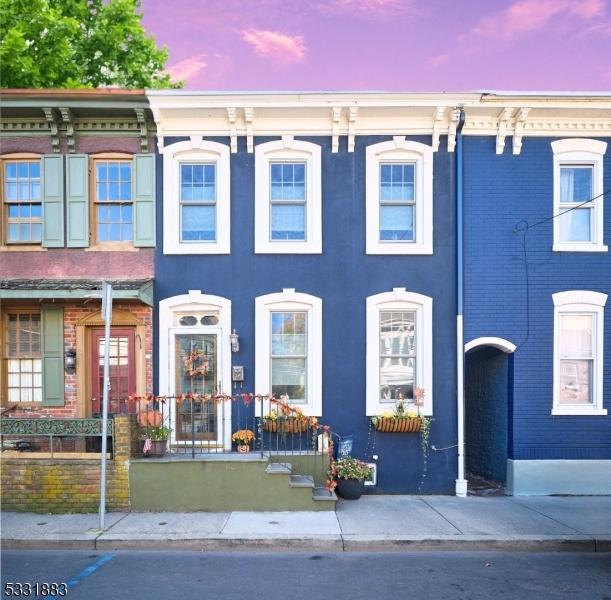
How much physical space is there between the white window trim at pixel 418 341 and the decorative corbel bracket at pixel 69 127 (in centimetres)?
619

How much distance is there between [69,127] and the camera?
8.94 m

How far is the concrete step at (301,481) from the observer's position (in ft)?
24.7

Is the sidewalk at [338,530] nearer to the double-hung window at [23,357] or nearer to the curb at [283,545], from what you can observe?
the curb at [283,545]

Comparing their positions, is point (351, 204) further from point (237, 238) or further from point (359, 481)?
point (359, 481)

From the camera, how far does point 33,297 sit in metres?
8.10

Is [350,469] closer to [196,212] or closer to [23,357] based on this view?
[196,212]

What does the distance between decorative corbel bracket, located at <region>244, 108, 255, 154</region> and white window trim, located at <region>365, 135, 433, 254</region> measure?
216cm

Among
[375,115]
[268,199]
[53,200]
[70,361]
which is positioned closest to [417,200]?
[375,115]

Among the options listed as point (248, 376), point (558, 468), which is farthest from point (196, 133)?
point (558, 468)

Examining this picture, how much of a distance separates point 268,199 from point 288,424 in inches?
163

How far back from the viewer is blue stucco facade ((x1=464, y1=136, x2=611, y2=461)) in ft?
29.2

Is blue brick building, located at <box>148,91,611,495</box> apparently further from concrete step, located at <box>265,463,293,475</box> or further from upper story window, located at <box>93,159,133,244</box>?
concrete step, located at <box>265,463,293,475</box>

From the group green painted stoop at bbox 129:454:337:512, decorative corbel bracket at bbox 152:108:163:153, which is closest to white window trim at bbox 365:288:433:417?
green painted stoop at bbox 129:454:337:512

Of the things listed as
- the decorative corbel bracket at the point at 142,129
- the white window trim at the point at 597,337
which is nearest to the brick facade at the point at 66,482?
the decorative corbel bracket at the point at 142,129
